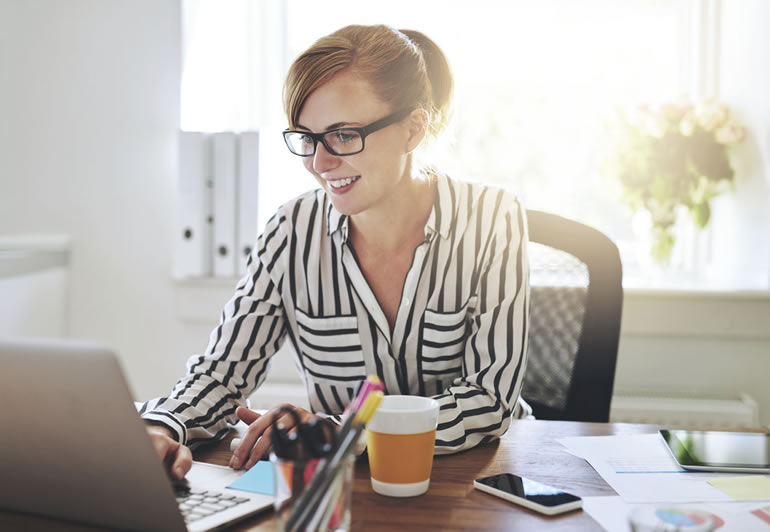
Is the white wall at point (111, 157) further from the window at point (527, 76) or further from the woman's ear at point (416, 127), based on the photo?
the woman's ear at point (416, 127)

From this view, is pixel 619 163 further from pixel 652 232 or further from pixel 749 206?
pixel 749 206

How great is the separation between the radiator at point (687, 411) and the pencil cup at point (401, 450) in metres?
1.40

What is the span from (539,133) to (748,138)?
64 centimetres

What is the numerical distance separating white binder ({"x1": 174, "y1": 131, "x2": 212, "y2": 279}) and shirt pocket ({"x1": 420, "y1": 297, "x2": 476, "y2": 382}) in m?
1.19

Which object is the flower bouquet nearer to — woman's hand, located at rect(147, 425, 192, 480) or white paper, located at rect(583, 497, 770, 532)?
white paper, located at rect(583, 497, 770, 532)

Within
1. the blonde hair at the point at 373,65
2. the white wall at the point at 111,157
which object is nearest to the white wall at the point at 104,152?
the white wall at the point at 111,157

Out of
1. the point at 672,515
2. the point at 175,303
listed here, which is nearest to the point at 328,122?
the point at 672,515

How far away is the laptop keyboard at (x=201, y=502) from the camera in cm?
71

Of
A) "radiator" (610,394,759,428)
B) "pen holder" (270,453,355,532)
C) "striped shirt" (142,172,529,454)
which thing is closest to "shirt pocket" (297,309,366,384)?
"striped shirt" (142,172,529,454)

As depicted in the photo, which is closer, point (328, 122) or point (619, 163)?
point (328, 122)

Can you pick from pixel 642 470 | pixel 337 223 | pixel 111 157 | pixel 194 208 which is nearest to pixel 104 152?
pixel 111 157

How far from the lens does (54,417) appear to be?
24.2 inches

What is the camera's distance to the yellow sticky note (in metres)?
0.79

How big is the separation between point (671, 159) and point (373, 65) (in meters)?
1.35
